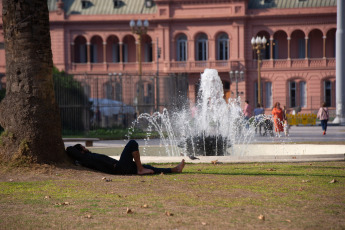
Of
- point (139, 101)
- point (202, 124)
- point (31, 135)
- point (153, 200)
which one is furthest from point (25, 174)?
point (139, 101)

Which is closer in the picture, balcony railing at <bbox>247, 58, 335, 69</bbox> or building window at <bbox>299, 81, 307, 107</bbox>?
balcony railing at <bbox>247, 58, 335, 69</bbox>

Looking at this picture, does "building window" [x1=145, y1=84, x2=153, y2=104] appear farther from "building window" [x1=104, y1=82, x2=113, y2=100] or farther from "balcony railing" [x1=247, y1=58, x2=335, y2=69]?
"balcony railing" [x1=247, y1=58, x2=335, y2=69]

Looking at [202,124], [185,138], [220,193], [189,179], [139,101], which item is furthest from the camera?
[139,101]

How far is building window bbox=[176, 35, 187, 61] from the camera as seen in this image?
50938 millimetres

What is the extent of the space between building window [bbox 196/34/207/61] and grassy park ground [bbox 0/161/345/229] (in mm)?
40725

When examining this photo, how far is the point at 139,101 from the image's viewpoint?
25359mm

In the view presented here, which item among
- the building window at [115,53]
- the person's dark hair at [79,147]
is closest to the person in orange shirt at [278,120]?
the person's dark hair at [79,147]

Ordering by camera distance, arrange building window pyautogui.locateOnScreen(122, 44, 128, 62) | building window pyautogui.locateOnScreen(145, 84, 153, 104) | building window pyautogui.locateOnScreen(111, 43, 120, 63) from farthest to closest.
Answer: building window pyautogui.locateOnScreen(111, 43, 120, 63) → building window pyautogui.locateOnScreen(122, 44, 128, 62) → building window pyautogui.locateOnScreen(145, 84, 153, 104)

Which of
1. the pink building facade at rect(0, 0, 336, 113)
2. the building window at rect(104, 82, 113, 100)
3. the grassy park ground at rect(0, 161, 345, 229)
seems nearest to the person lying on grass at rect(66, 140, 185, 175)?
the grassy park ground at rect(0, 161, 345, 229)

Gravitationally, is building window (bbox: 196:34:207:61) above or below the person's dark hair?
above

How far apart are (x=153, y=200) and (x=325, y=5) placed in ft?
146

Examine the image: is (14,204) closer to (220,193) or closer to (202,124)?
(220,193)

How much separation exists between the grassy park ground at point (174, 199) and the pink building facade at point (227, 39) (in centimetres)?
3842

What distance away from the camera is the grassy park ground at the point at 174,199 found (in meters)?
6.28
